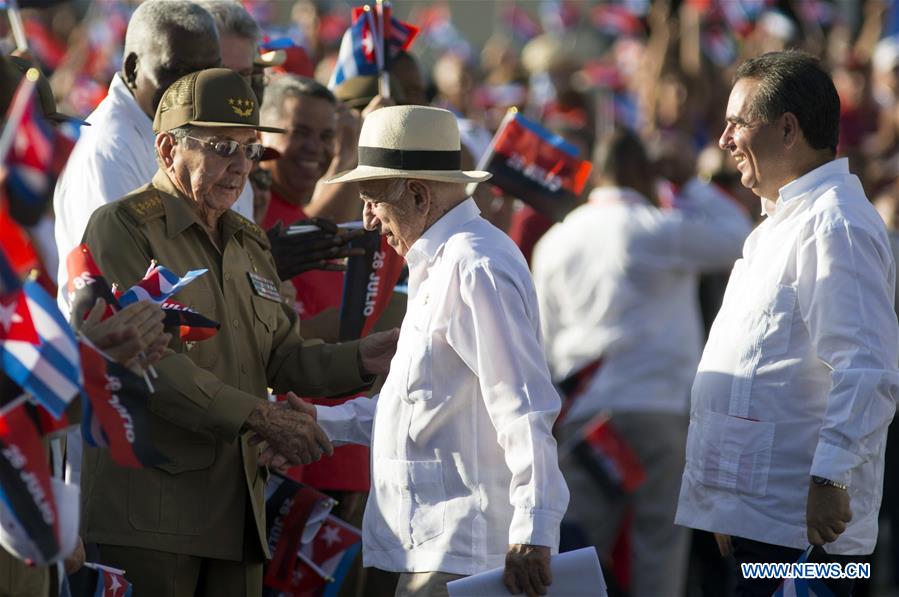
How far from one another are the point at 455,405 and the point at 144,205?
119 cm

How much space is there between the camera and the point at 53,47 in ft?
43.9

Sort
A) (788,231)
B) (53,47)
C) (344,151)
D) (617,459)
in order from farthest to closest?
1. (53,47)
2. (617,459)
3. (344,151)
4. (788,231)

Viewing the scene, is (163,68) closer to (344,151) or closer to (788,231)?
(344,151)

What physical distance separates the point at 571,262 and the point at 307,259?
144 inches

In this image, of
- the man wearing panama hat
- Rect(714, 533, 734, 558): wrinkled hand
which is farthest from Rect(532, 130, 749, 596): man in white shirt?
the man wearing panama hat

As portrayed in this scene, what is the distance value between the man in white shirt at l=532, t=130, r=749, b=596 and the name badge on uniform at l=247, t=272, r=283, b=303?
3812 millimetres

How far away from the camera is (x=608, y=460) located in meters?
8.74

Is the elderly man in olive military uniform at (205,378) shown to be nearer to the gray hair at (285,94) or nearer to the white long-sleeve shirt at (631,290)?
the gray hair at (285,94)

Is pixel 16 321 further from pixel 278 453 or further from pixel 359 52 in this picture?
pixel 359 52

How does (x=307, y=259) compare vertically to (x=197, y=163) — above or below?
below

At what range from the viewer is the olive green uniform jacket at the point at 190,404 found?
14.8 feet

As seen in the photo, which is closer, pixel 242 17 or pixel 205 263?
pixel 205 263

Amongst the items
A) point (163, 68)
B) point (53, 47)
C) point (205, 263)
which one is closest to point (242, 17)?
point (163, 68)

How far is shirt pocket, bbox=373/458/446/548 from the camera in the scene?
173 inches
